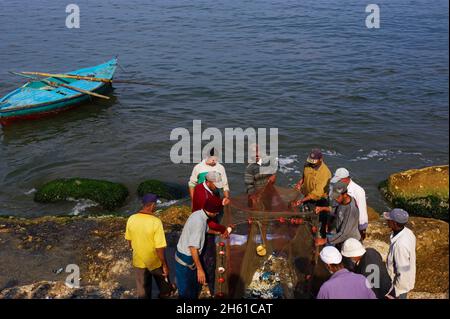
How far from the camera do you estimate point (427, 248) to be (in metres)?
7.73

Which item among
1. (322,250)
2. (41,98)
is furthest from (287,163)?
(41,98)

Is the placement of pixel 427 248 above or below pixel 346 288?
below

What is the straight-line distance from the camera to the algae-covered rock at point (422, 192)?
11094mm

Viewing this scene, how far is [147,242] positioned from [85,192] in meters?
7.49

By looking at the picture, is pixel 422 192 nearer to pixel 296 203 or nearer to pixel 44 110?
pixel 296 203

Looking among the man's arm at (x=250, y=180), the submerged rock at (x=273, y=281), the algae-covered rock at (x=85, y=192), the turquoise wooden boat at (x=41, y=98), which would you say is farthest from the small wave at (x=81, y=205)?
the turquoise wooden boat at (x=41, y=98)

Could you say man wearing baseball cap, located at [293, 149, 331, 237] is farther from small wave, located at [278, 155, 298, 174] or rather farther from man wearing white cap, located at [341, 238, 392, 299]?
small wave, located at [278, 155, 298, 174]

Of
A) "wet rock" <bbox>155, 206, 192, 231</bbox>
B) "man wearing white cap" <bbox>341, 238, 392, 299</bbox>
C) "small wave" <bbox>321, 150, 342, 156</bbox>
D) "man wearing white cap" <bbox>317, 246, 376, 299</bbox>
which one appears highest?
"man wearing white cap" <bbox>317, 246, 376, 299</bbox>

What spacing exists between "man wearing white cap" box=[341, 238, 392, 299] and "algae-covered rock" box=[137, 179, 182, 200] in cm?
662

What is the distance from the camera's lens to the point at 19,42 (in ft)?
100

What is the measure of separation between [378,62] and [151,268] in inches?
942

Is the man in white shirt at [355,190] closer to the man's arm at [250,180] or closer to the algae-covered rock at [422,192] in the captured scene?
the man's arm at [250,180]

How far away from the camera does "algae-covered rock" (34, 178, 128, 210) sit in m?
12.2

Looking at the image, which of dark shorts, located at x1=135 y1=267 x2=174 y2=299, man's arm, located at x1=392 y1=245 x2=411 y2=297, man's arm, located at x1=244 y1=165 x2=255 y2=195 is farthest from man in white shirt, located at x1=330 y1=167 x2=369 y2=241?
dark shorts, located at x1=135 y1=267 x2=174 y2=299
